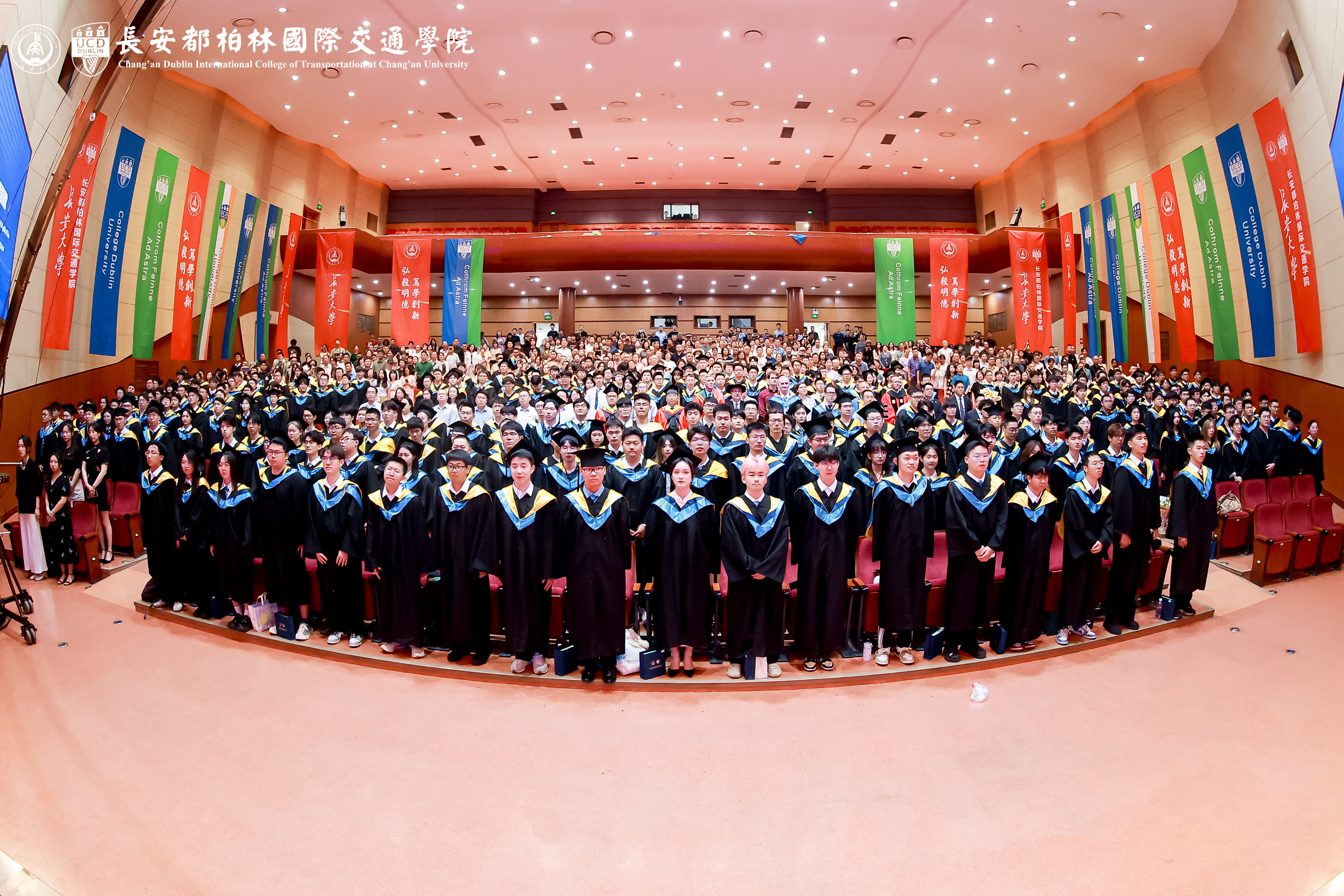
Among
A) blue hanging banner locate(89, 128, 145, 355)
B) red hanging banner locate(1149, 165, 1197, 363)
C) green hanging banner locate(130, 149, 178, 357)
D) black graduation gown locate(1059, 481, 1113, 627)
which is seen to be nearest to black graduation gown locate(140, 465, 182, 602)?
black graduation gown locate(1059, 481, 1113, 627)

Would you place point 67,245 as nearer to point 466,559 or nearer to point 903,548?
point 466,559

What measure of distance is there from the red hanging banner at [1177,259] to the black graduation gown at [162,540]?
50.9 feet

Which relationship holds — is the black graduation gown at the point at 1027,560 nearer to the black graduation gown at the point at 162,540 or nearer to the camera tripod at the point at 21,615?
the black graduation gown at the point at 162,540

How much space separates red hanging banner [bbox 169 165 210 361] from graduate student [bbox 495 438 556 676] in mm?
12446

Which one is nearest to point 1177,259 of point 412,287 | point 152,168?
point 412,287

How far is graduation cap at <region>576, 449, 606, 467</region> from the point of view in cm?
390

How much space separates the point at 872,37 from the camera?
1329 cm

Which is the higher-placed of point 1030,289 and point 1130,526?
point 1030,289

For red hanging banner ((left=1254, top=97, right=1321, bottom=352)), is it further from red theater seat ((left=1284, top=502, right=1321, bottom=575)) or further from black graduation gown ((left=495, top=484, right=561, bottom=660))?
black graduation gown ((left=495, top=484, right=561, bottom=660))

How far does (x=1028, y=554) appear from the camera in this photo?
173 inches

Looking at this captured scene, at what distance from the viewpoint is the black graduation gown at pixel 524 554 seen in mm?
4020

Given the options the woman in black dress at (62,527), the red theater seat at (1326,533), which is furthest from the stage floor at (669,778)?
the red theater seat at (1326,533)

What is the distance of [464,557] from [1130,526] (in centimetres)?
481

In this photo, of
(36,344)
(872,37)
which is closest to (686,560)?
(36,344)
